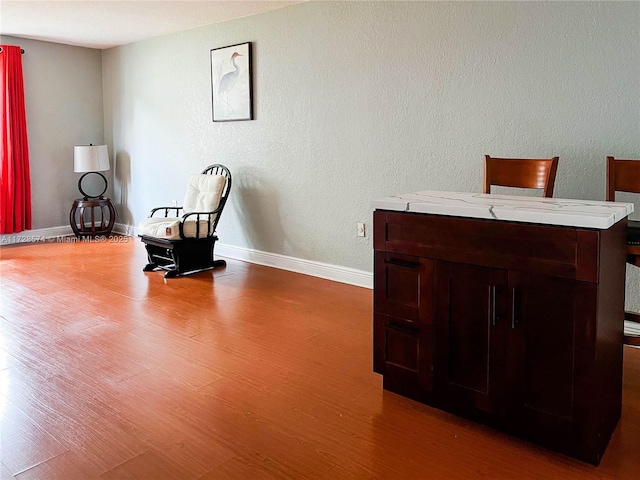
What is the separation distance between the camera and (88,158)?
6.36m

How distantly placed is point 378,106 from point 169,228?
1978 millimetres

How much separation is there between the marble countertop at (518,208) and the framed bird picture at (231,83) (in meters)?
2.98

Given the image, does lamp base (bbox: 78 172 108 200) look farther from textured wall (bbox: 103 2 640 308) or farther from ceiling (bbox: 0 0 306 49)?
ceiling (bbox: 0 0 306 49)

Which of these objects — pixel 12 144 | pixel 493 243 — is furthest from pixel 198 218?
pixel 493 243

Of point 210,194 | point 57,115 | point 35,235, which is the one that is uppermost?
point 57,115

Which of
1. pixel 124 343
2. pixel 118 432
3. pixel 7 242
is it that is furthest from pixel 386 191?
pixel 7 242

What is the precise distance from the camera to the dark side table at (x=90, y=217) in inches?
251

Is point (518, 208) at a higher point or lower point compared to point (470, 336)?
higher

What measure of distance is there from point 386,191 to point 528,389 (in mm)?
2300

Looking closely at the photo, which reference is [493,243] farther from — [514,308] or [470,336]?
[470,336]

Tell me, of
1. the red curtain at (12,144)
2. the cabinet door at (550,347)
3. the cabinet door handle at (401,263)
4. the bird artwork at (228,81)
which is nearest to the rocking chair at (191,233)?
the bird artwork at (228,81)

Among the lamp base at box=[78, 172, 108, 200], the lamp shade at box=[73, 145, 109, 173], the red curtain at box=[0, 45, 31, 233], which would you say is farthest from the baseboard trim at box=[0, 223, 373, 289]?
the lamp shade at box=[73, 145, 109, 173]

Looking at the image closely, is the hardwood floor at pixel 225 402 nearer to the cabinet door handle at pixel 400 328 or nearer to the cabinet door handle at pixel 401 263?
the cabinet door handle at pixel 400 328

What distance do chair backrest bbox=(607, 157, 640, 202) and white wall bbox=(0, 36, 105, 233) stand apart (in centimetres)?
608
